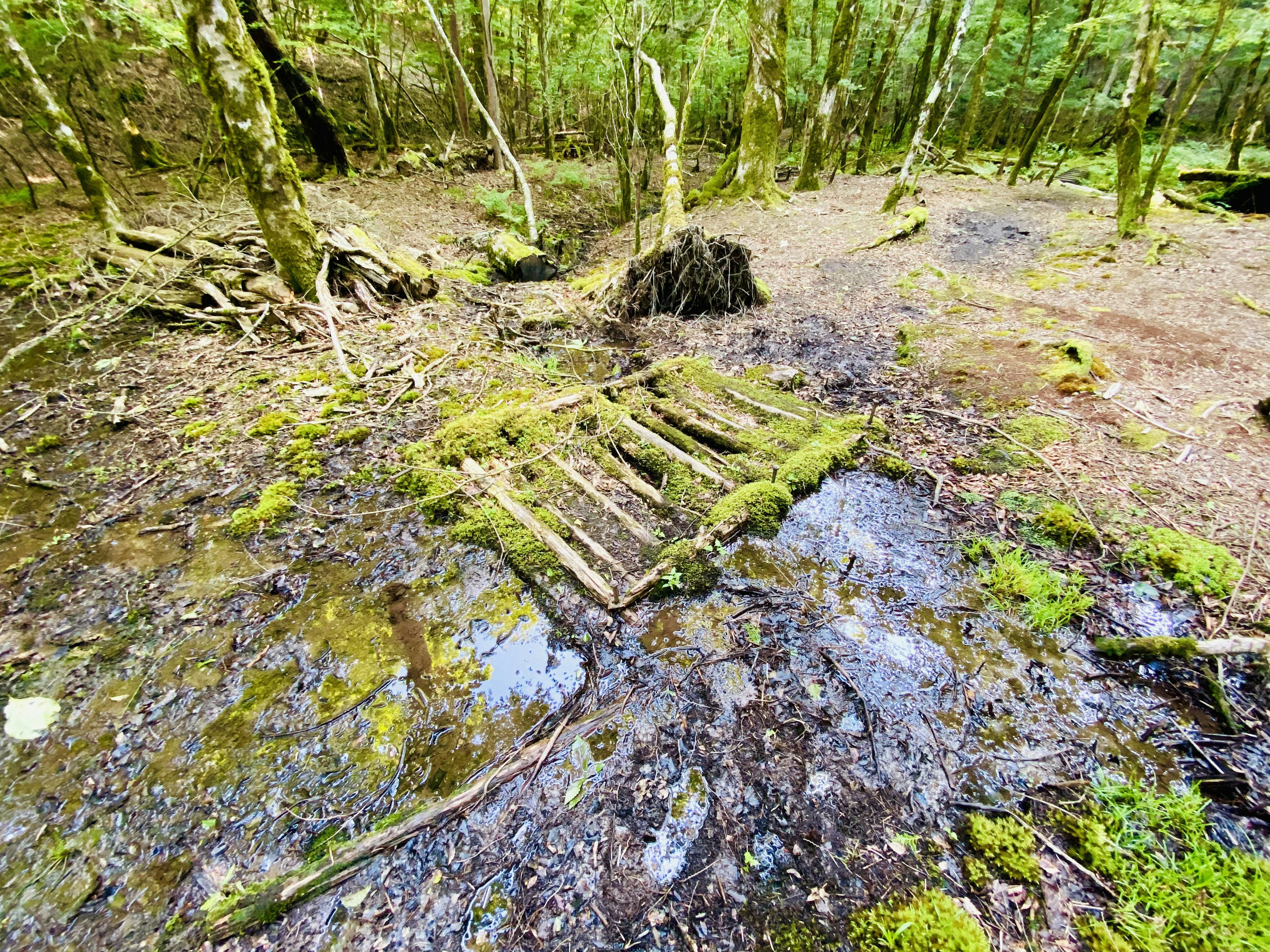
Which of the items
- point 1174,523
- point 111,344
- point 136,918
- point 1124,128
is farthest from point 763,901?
point 1124,128

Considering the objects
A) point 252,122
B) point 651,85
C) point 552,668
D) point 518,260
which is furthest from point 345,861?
point 651,85

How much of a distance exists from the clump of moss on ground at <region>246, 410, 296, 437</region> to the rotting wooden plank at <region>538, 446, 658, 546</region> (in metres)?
2.60

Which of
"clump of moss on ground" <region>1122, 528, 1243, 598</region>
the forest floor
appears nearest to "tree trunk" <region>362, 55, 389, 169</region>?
the forest floor

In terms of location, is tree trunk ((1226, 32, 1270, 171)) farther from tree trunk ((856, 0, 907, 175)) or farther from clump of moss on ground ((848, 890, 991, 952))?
clump of moss on ground ((848, 890, 991, 952))

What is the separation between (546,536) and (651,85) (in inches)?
759

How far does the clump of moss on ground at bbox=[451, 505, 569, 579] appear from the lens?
3676 mm

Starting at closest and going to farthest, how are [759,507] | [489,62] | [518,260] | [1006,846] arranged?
[1006,846], [759,507], [518,260], [489,62]

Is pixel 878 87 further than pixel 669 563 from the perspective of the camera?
Yes

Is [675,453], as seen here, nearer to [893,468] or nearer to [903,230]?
[893,468]

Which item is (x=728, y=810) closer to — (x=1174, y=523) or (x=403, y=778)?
(x=403, y=778)

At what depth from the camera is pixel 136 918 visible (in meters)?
2.02

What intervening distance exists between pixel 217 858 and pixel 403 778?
0.78 meters

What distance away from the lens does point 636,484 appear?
14.8 feet

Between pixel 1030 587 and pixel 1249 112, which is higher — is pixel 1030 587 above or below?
below
